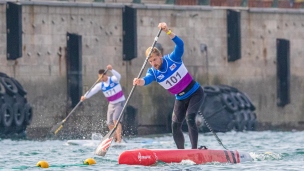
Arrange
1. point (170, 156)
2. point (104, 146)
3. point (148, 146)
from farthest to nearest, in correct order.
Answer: point (148, 146) → point (104, 146) → point (170, 156)

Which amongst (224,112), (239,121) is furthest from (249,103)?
(224,112)

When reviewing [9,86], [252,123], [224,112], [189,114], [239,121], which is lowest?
→ [252,123]

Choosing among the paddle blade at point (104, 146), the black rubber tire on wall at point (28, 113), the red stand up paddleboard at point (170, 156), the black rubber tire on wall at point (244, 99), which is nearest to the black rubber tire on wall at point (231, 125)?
the black rubber tire on wall at point (244, 99)

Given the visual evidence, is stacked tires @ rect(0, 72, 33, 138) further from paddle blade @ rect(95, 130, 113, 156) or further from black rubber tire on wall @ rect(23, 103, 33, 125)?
paddle blade @ rect(95, 130, 113, 156)

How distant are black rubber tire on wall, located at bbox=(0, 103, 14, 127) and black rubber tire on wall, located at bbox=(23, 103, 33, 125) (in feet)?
2.51

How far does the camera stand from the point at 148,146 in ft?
90.1

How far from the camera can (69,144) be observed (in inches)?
1105

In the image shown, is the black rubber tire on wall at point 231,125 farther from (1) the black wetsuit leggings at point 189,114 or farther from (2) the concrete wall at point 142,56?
(1) the black wetsuit leggings at point 189,114

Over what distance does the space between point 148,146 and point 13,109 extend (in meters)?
5.37

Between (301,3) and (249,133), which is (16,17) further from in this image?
(301,3)

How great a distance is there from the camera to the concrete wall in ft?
114

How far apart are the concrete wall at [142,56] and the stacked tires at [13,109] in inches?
73.3

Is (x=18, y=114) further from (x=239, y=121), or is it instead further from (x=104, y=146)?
(x=104, y=146)

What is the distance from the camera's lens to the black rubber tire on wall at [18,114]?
31559mm
